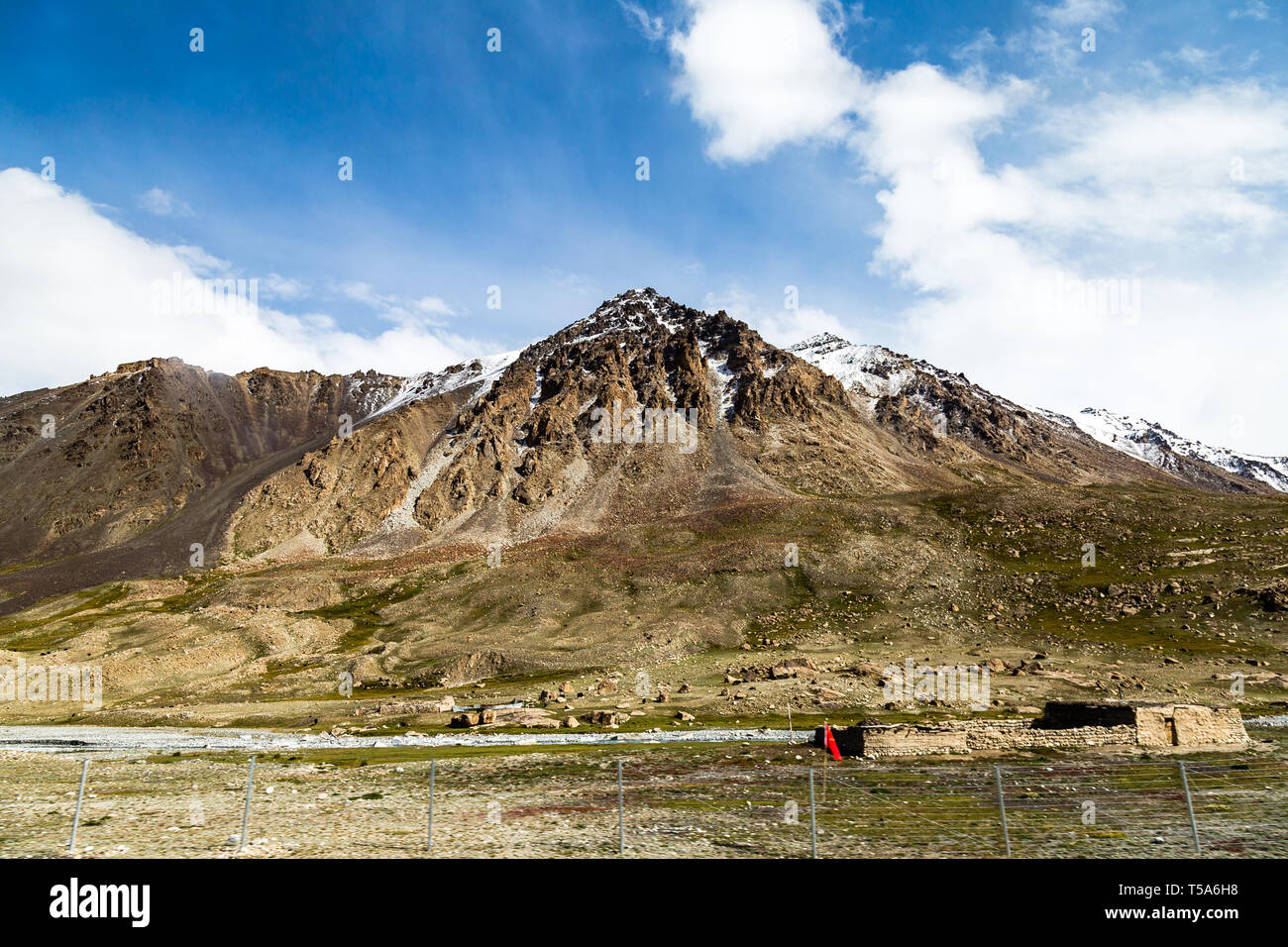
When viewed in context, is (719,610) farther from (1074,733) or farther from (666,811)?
(666,811)

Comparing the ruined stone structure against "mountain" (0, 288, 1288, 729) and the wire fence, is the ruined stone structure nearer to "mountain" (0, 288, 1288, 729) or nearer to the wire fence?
the wire fence

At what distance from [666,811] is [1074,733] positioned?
2366 cm

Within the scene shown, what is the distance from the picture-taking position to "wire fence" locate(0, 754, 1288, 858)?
16.8 meters

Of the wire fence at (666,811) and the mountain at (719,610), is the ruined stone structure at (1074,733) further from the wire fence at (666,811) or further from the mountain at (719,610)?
the mountain at (719,610)

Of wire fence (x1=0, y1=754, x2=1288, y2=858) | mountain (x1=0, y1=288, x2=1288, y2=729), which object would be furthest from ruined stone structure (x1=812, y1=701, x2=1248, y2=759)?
mountain (x1=0, y1=288, x2=1288, y2=729)

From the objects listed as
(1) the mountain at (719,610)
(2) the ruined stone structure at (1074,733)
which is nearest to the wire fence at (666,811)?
(2) the ruined stone structure at (1074,733)

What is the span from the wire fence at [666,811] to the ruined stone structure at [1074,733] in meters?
3.08

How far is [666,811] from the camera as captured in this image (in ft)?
72.1

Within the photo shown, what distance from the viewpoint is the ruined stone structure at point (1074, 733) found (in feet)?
108

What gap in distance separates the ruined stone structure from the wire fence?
3080 millimetres
